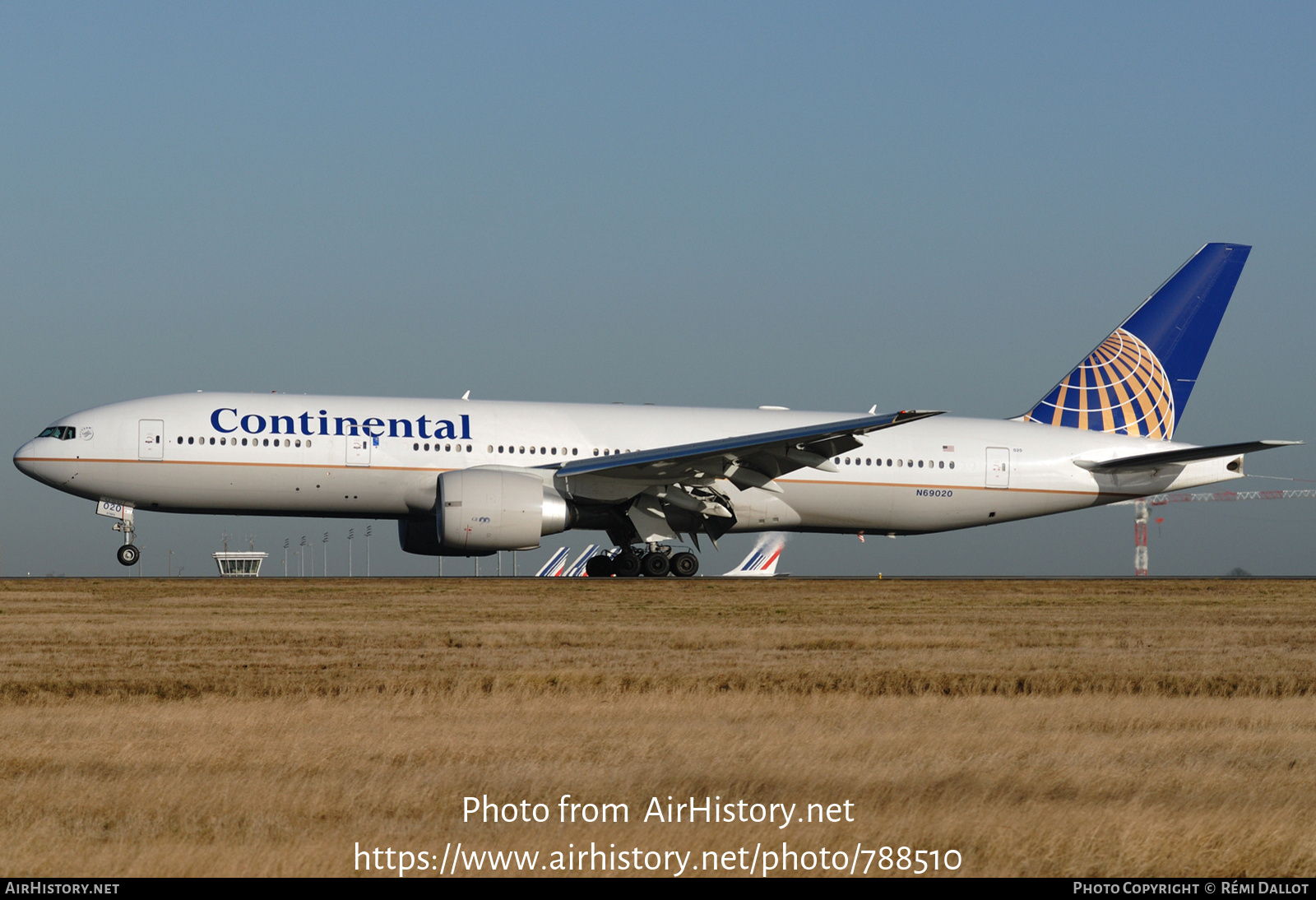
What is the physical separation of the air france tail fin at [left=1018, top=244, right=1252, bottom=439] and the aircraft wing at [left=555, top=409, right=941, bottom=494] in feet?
26.2

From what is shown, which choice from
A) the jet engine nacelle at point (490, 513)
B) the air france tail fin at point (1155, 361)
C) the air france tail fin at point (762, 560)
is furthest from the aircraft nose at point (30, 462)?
the air france tail fin at point (762, 560)

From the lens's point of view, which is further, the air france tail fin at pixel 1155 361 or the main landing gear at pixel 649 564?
the air france tail fin at pixel 1155 361

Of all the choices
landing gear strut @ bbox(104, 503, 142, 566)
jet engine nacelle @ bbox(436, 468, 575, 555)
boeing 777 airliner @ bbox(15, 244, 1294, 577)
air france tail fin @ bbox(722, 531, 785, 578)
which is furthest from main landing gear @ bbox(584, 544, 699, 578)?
air france tail fin @ bbox(722, 531, 785, 578)

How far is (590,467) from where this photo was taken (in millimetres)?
27781

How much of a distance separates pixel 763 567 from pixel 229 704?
50.4 m

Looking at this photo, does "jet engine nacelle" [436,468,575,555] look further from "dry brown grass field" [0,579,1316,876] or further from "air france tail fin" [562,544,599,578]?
"air france tail fin" [562,544,599,578]

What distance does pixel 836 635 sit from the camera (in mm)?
17500

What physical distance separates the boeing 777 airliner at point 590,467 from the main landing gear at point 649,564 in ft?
0.14

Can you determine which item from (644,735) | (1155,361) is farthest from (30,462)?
(1155,361)

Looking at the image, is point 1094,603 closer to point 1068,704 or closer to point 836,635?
point 836,635

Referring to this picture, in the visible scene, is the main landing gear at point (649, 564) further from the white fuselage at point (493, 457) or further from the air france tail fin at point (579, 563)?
the air france tail fin at point (579, 563)

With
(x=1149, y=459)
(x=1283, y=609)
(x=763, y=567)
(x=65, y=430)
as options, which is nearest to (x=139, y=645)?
(x=65, y=430)

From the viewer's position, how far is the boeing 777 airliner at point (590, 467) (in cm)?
2747

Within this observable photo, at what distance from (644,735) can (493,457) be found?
19319 mm
